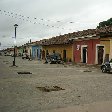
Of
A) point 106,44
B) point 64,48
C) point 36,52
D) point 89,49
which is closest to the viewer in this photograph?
point 106,44

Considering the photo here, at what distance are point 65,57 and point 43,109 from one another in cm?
3446

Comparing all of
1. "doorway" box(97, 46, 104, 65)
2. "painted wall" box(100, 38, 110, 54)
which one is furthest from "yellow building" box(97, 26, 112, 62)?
"doorway" box(97, 46, 104, 65)

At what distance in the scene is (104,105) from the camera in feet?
29.4

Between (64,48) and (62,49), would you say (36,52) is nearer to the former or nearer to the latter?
(62,49)

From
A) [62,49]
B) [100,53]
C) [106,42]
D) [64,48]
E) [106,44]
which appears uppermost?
[106,42]

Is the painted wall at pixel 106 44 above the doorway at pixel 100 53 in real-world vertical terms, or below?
above

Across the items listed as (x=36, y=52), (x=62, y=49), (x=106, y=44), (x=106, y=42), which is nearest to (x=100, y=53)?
(x=106, y=44)

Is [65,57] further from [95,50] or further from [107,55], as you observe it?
[107,55]

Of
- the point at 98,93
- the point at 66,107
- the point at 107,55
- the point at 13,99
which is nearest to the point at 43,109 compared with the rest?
the point at 66,107

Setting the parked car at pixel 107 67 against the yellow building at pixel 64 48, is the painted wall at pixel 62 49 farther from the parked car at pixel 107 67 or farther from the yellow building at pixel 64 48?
the parked car at pixel 107 67

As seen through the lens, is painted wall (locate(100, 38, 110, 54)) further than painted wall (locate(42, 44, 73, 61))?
No

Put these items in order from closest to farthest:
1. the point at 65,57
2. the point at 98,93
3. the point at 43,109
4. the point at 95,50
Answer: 1. the point at 43,109
2. the point at 98,93
3. the point at 95,50
4. the point at 65,57

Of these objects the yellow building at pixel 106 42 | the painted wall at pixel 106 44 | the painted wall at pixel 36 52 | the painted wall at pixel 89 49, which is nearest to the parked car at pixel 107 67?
the yellow building at pixel 106 42

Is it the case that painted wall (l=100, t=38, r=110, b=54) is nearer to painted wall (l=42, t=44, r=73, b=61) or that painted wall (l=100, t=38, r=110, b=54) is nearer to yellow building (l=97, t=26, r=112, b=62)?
A: yellow building (l=97, t=26, r=112, b=62)
